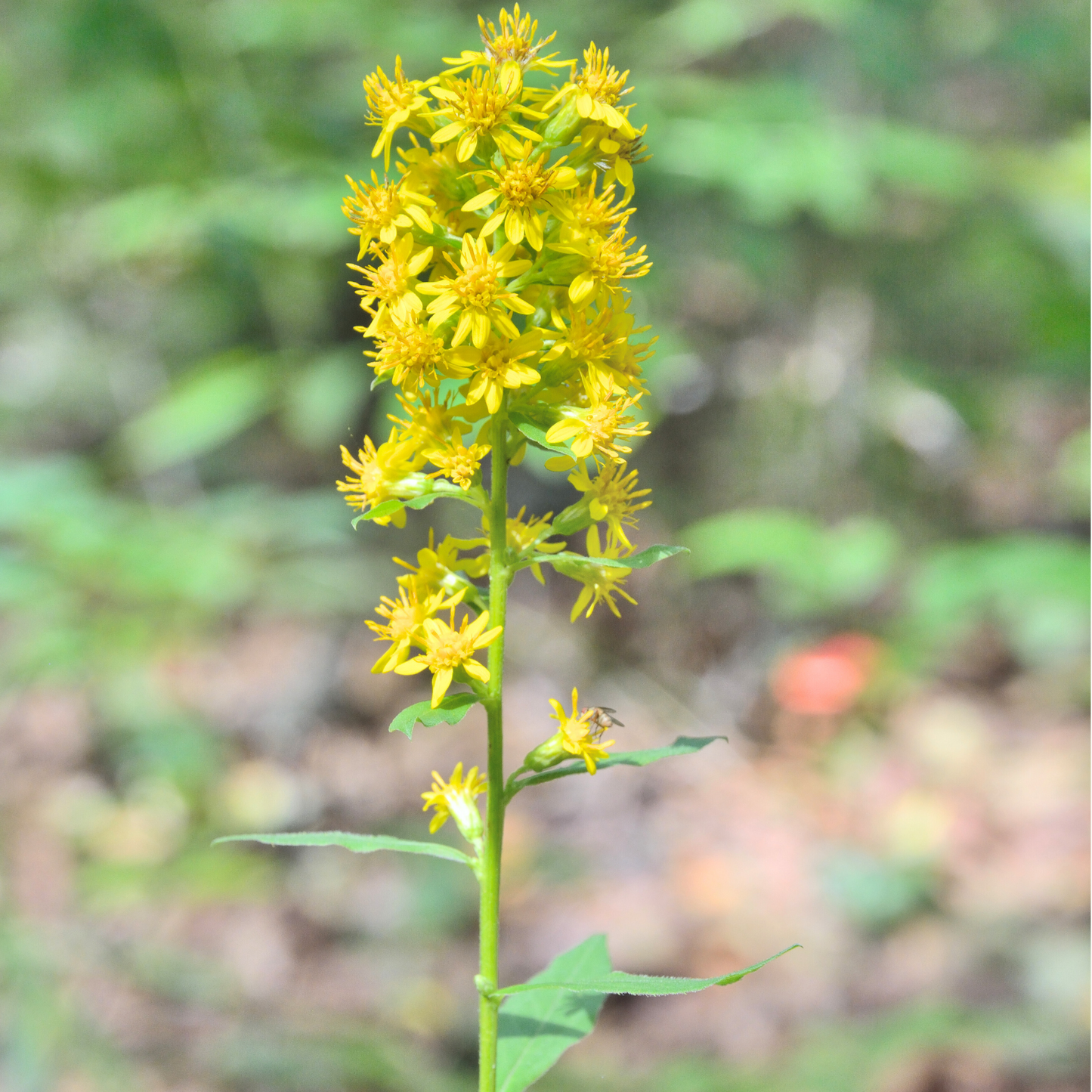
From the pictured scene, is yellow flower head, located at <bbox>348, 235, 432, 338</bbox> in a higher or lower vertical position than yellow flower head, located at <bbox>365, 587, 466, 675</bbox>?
higher

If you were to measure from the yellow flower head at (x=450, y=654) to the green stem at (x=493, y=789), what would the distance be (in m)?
0.02

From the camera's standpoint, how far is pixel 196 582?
349 centimetres

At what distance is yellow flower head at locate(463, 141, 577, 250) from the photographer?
1.05 meters

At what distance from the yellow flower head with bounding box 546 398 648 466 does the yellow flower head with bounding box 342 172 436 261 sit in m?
0.28

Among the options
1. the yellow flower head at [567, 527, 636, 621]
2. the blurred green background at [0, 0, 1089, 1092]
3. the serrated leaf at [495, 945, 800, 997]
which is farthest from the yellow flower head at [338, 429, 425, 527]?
the blurred green background at [0, 0, 1089, 1092]

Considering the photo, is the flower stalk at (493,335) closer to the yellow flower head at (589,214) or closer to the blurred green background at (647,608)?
the yellow flower head at (589,214)

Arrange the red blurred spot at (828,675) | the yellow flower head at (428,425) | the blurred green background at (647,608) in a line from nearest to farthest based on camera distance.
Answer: the yellow flower head at (428,425) → the blurred green background at (647,608) → the red blurred spot at (828,675)

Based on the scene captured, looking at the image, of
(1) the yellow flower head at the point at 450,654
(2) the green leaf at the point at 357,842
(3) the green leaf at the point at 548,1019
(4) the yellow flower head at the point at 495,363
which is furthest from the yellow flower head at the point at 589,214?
(3) the green leaf at the point at 548,1019

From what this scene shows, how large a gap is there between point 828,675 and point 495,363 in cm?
475

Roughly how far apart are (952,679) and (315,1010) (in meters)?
4.42

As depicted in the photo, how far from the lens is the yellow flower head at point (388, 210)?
1.08 meters

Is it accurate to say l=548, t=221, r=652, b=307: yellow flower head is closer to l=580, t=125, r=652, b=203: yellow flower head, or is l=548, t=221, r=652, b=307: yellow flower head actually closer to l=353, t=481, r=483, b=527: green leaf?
l=580, t=125, r=652, b=203: yellow flower head

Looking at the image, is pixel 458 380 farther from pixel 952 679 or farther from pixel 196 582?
pixel 952 679

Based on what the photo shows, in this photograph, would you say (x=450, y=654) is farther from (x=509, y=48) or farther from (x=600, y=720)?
(x=509, y=48)
